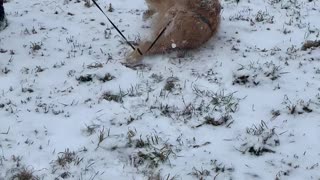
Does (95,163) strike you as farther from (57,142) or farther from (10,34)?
(10,34)

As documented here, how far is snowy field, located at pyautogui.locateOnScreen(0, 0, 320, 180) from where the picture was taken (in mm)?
3594

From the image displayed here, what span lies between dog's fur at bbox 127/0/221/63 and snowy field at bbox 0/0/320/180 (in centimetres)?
12

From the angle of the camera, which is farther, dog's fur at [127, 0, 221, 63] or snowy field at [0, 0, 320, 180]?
dog's fur at [127, 0, 221, 63]

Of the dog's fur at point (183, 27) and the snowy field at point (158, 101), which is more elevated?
the dog's fur at point (183, 27)

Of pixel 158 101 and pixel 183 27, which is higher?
pixel 183 27

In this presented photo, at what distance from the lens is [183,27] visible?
5.13m

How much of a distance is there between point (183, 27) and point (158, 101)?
1081 millimetres

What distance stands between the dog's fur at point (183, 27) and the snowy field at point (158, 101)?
12 centimetres

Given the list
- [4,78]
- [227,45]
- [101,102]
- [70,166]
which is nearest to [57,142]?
[70,166]

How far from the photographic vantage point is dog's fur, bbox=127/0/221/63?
16.8 ft

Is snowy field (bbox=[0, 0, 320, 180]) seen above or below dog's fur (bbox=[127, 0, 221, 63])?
below

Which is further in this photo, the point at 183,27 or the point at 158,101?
the point at 183,27

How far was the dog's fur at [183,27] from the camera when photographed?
16.8 feet

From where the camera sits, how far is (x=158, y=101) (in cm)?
441
